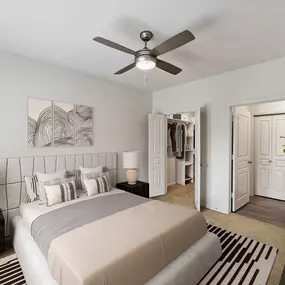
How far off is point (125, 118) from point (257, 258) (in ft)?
10.8

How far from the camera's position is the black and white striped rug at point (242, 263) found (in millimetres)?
1923

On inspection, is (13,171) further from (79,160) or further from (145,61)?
(145,61)

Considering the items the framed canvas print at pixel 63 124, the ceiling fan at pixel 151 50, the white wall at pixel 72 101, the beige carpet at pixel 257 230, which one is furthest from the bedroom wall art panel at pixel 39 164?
the beige carpet at pixel 257 230

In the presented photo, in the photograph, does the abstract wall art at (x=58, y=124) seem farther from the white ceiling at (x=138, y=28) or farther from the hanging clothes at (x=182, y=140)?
the hanging clothes at (x=182, y=140)

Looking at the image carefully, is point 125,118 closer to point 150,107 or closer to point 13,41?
point 150,107

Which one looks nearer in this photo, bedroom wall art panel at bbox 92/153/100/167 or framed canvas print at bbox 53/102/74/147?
framed canvas print at bbox 53/102/74/147

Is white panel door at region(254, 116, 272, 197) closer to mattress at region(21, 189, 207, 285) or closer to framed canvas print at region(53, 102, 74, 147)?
mattress at region(21, 189, 207, 285)

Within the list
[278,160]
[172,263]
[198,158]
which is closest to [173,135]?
[198,158]

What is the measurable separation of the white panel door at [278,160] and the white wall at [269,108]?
0.51 feet

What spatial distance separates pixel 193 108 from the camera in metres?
4.09

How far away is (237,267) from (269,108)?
152 inches

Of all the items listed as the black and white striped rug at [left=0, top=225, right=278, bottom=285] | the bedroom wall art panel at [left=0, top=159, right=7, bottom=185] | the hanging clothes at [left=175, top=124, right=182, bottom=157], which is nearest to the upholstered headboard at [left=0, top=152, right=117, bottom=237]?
the bedroom wall art panel at [left=0, top=159, right=7, bottom=185]

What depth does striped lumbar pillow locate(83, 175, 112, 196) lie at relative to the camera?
2.97 m

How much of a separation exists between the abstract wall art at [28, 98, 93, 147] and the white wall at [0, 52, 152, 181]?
91mm
